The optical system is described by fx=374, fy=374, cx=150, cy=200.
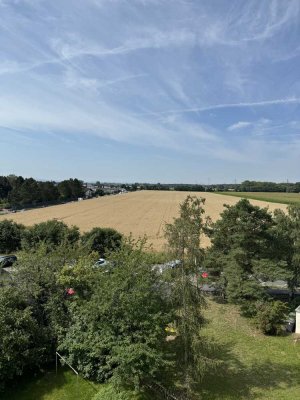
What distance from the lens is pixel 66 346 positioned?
16312 millimetres

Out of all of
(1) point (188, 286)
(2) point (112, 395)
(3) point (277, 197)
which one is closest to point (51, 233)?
(1) point (188, 286)

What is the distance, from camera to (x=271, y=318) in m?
22.0

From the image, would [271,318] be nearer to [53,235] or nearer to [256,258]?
[256,258]

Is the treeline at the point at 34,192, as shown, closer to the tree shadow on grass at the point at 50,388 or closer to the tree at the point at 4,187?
the tree at the point at 4,187

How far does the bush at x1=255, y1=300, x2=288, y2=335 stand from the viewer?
22.0 meters

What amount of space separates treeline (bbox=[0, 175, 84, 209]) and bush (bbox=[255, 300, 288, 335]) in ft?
361

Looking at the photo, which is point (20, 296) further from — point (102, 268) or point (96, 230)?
point (96, 230)

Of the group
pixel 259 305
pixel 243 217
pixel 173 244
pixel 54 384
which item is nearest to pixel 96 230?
pixel 243 217

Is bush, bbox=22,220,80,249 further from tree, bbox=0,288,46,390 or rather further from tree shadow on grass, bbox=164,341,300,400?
tree shadow on grass, bbox=164,341,300,400

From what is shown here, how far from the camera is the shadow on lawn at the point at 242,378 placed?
1579 centimetres

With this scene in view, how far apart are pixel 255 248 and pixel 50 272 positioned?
559 inches

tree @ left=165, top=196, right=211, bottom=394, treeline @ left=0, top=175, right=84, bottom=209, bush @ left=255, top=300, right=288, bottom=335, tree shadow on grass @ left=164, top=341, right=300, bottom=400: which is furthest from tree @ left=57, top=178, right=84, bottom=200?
tree @ left=165, top=196, right=211, bottom=394

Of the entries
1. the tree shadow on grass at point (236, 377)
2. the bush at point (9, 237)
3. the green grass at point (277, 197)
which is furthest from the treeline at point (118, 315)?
the green grass at point (277, 197)

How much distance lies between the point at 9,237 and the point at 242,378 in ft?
119
